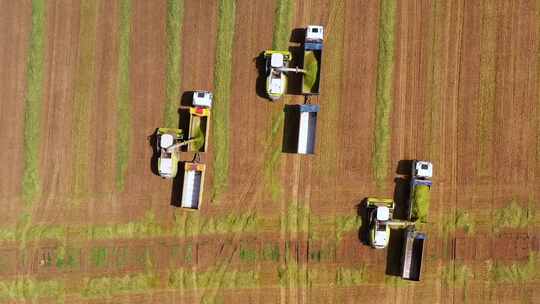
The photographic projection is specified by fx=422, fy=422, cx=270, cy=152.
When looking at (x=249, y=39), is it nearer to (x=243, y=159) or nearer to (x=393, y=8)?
(x=243, y=159)

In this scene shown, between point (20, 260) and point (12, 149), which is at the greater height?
point (12, 149)

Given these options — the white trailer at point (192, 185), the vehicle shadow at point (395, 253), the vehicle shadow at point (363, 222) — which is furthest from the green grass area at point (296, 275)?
the white trailer at point (192, 185)

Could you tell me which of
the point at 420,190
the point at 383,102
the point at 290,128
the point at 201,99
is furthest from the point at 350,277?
the point at 201,99

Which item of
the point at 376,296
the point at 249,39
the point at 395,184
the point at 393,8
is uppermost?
the point at 393,8

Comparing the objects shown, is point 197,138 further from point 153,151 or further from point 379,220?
point 379,220

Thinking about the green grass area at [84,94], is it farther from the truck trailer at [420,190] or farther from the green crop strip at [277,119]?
the truck trailer at [420,190]

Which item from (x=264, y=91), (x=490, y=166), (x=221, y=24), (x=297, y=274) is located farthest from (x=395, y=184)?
(x=221, y=24)
